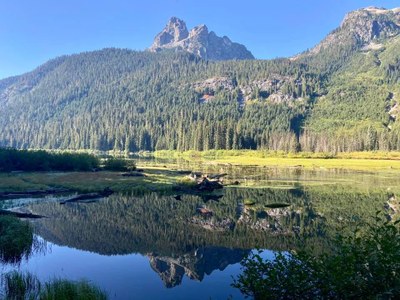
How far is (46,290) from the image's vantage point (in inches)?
709

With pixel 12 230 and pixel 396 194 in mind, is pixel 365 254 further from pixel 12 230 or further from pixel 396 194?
pixel 396 194

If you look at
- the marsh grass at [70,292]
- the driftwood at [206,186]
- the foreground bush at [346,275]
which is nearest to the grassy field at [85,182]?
the driftwood at [206,186]

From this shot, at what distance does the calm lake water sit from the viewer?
2514 centimetres

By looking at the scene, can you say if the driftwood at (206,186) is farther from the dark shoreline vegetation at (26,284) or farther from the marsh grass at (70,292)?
the marsh grass at (70,292)

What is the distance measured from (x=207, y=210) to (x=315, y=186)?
33.1m

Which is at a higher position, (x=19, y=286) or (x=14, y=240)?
(x=14, y=240)

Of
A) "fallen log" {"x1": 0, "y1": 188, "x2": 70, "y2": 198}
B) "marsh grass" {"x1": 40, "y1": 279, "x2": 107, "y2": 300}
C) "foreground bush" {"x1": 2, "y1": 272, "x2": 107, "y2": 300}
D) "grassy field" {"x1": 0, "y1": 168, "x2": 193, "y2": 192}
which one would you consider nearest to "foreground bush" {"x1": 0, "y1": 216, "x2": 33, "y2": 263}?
"foreground bush" {"x1": 2, "y1": 272, "x2": 107, "y2": 300}

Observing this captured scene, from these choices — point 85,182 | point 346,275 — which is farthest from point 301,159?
point 346,275

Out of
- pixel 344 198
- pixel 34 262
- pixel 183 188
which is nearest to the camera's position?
pixel 34 262

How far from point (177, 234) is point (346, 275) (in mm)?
25444

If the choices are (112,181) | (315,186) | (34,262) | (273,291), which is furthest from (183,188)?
(273,291)

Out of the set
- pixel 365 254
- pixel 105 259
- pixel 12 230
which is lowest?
pixel 105 259

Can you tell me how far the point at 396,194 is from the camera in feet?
205

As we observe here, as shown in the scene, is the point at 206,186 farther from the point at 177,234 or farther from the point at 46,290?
the point at 46,290
